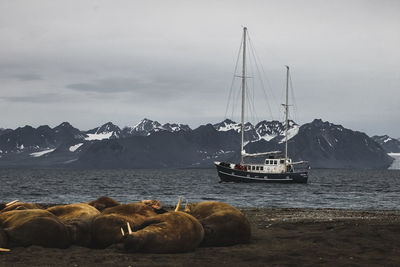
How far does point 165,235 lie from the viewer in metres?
11.6

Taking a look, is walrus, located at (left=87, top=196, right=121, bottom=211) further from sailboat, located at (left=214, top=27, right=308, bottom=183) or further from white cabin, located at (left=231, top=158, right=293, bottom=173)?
white cabin, located at (left=231, top=158, right=293, bottom=173)

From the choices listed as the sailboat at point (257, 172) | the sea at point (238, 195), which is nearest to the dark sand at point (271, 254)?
the sea at point (238, 195)

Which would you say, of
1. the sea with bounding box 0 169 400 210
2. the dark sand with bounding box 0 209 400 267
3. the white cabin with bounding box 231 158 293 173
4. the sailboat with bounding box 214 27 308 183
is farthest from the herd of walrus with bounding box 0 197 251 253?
the white cabin with bounding box 231 158 293 173

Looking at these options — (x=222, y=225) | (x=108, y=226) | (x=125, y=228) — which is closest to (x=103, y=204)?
(x=108, y=226)

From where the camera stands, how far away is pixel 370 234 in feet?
45.6

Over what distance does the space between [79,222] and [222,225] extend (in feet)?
12.0

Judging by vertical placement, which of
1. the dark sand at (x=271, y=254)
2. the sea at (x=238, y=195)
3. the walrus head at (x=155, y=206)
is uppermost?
the walrus head at (x=155, y=206)

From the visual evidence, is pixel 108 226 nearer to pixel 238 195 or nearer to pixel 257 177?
pixel 238 195

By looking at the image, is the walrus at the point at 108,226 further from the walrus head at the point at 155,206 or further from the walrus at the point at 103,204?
the walrus at the point at 103,204

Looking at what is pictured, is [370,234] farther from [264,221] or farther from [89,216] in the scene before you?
[89,216]

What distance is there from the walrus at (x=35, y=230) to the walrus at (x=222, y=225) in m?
3.51

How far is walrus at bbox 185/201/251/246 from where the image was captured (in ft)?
42.7

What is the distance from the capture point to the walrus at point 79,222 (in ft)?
41.1

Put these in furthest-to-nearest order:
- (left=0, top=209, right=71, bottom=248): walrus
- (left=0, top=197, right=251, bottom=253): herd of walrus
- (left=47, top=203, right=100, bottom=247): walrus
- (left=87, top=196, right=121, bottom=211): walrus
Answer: (left=87, top=196, right=121, bottom=211): walrus
(left=47, top=203, right=100, bottom=247): walrus
(left=0, top=209, right=71, bottom=248): walrus
(left=0, top=197, right=251, bottom=253): herd of walrus
